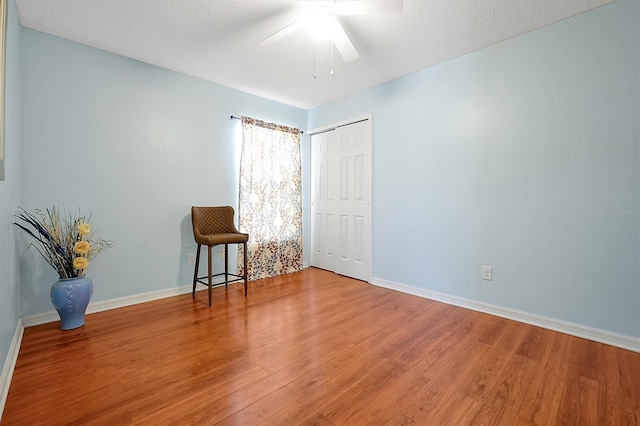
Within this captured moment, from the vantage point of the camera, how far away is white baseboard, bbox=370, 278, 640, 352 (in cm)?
194

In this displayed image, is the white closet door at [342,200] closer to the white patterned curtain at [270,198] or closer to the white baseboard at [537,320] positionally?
the white patterned curtain at [270,198]

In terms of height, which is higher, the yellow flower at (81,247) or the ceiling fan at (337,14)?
the ceiling fan at (337,14)

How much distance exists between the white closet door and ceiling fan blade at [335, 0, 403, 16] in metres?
1.74

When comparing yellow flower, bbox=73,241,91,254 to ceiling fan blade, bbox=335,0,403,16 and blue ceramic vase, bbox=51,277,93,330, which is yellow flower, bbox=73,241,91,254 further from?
ceiling fan blade, bbox=335,0,403,16

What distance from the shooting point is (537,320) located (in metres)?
2.28

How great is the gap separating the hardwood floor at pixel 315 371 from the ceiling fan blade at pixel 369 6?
84.0 inches

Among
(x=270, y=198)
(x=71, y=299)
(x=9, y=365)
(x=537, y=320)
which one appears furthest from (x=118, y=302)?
(x=537, y=320)

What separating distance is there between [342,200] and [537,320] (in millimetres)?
2365

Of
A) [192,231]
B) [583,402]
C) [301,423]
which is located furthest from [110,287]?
[583,402]

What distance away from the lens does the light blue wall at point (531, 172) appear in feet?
6.42

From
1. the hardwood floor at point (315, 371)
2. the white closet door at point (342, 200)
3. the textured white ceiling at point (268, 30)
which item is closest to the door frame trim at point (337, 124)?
the white closet door at point (342, 200)

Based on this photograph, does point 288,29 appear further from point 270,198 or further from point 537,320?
point 537,320

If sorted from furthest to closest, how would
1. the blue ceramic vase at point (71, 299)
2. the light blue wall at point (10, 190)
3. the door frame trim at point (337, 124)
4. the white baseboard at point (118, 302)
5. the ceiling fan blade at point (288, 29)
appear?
the door frame trim at point (337, 124) < the white baseboard at point (118, 302) < the blue ceramic vase at point (71, 299) < the ceiling fan blade at point (288, 29) < the light blue wall at point (10, 190)

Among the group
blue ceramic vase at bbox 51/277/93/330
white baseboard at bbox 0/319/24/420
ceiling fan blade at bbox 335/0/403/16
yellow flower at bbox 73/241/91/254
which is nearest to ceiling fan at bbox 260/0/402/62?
ceiling fan blade at bbox 335/0/403/16
